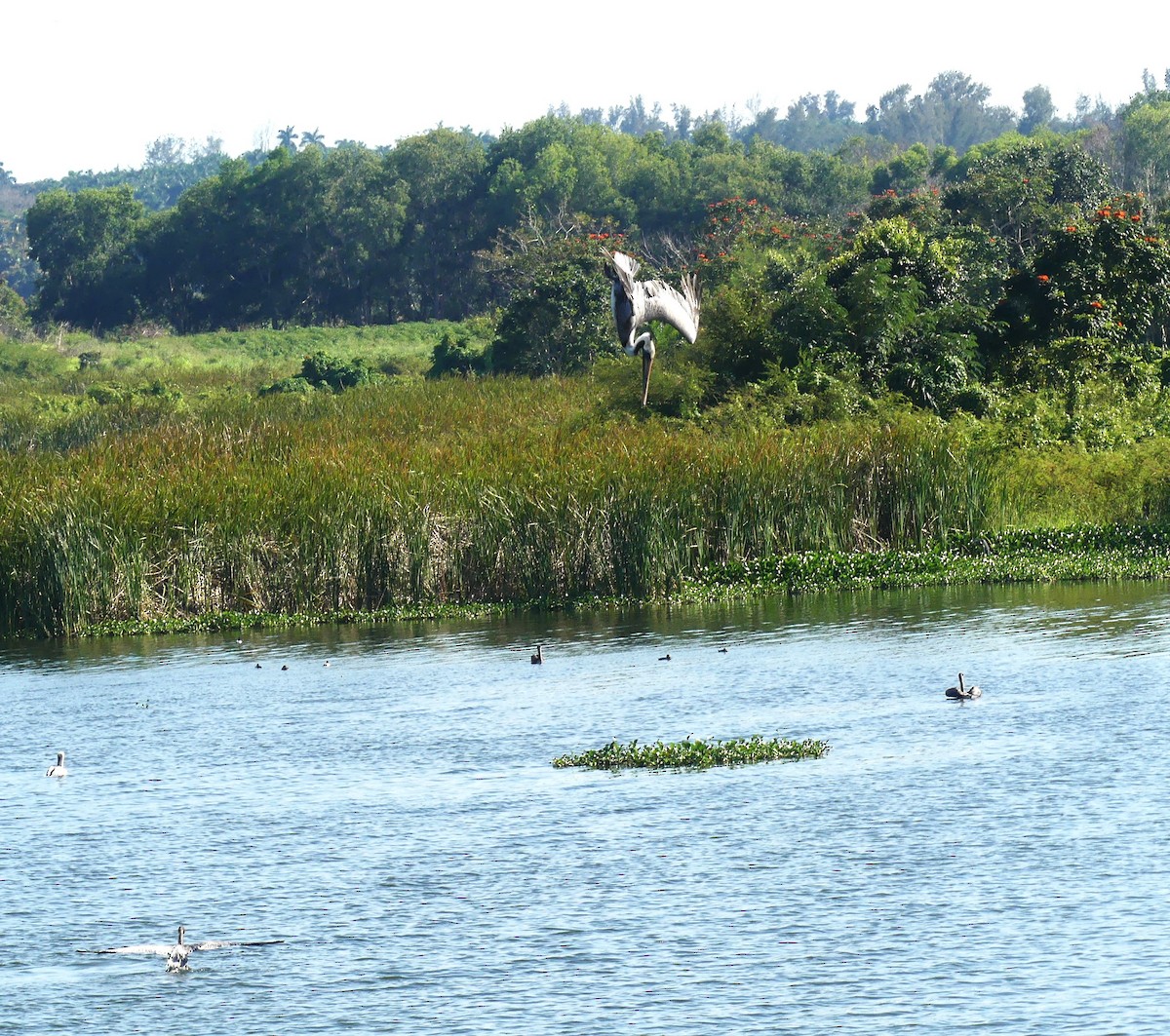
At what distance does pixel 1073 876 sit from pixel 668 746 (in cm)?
466

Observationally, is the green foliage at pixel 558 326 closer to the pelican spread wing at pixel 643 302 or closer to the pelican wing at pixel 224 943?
the pelican spread wing at pixel 643 302

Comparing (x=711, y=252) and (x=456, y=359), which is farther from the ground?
(x=711, y=252)

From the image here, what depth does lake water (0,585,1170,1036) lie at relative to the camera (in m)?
9.92

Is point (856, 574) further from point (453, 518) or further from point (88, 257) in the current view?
point (88, 257)

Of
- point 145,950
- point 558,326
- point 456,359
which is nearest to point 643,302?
point 145,950

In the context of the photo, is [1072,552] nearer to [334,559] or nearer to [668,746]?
[334,559]

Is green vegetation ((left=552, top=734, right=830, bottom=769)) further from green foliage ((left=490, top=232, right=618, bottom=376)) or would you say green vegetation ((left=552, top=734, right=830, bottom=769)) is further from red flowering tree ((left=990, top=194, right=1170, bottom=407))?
green foliage ((left=490, top=232, right=618, bottom=376))

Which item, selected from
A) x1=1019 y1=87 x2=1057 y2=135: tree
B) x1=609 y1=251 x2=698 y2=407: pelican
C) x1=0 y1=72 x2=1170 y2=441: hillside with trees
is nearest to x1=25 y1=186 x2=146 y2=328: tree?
x1=0 y1=72 x2=1170 y2=441: hillside with trees

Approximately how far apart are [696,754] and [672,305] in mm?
14623

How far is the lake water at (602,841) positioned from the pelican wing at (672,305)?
775 centimetres

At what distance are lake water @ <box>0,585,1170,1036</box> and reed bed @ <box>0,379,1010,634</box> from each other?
10.1ft

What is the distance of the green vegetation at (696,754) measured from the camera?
1509 cm

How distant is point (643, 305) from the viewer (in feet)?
88.6

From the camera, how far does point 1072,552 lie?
1014 inches
